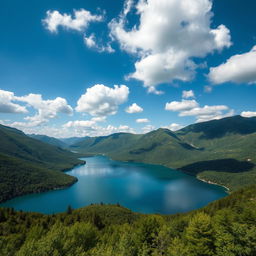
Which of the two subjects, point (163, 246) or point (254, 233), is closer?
point (254, 233)

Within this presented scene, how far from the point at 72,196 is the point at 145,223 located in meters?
169

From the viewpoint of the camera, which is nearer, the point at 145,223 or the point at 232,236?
the point at 232,236

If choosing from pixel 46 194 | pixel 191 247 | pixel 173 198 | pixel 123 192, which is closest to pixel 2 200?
pixel 46 194

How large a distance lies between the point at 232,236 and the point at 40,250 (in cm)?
2958

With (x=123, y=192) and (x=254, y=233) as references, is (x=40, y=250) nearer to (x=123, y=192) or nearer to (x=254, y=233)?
(x=254, y=233)

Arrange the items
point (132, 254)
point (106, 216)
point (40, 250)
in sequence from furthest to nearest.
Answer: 1. point (106, 216)
2. point (132, 254)
3. point (40, 250)

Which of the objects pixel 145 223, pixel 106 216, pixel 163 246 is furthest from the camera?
pixel 106 216

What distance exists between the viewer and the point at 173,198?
173250mm

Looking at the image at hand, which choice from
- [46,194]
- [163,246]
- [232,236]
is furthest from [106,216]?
[46,194]

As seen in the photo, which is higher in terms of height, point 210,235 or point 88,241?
point 210,235

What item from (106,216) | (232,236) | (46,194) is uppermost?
(232,236)

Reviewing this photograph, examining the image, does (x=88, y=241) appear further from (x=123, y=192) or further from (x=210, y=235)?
(x=123, y=192)

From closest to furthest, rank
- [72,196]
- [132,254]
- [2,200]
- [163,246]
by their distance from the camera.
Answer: [132,254], [163,246], [2,200], [72,196]

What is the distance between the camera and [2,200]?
16762 centimetres
